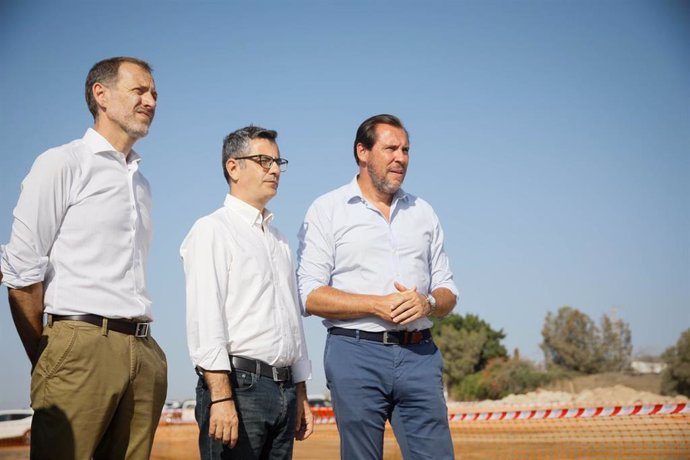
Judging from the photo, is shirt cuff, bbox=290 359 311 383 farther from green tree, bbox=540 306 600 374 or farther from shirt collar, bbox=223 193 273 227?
green tree, bbox=540 306 600 374

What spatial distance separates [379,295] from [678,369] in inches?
1457

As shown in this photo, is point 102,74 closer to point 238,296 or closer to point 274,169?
point 274,169

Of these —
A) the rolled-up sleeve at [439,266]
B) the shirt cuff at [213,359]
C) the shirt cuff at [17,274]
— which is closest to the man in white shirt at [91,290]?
the shirt cuff at [17,274]

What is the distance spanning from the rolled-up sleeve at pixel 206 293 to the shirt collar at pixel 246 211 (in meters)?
0.24

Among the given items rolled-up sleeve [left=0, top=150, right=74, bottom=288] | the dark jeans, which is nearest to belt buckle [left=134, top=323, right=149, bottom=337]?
the dark jeans

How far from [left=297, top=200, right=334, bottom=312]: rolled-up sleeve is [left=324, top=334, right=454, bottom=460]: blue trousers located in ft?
1.18

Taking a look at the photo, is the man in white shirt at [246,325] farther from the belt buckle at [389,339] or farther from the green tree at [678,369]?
the green tree at [678,369]

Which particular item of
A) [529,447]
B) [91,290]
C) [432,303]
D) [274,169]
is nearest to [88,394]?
[91,290]

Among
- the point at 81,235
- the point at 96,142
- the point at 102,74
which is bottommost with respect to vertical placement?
the point at 81,235

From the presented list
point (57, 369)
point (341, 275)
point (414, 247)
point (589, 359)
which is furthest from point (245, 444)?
point (589, 359)

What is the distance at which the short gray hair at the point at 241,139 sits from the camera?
164 inches

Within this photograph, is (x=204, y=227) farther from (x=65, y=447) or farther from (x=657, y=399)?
(x=657, y=399)

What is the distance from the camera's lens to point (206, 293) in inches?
144

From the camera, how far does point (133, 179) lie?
3.67 metres
